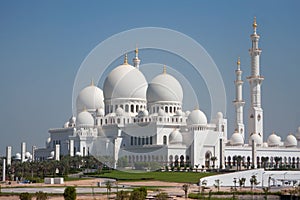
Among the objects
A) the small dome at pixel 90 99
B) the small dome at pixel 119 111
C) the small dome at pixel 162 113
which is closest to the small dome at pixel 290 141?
the small dome at pixel 162 113

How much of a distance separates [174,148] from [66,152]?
1768cm

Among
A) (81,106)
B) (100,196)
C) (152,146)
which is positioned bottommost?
(100,196)

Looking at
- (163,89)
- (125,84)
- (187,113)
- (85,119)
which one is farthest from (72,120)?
(187,113)

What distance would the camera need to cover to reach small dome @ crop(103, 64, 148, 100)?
7125 centimetres

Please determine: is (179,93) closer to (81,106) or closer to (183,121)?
(183,121)

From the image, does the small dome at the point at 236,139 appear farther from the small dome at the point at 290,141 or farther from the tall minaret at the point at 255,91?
the small dome at the point at 290,141

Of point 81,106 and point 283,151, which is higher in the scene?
point 81,106

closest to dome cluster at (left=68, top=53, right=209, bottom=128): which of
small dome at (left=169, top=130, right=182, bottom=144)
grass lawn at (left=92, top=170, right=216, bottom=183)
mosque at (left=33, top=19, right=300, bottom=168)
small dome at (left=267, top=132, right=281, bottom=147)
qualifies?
mosque at (left=33, top=19, right=300, bottom=168)

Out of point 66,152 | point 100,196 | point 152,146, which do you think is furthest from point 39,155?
point 100,196

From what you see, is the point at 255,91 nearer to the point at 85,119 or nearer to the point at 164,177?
the point at 85,119

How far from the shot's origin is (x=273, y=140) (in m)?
77.0

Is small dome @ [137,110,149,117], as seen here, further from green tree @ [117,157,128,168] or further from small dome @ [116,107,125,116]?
green tree @ [117,157,128,168]

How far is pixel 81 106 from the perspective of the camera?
78.0 metres

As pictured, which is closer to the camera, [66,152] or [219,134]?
[219,134]
